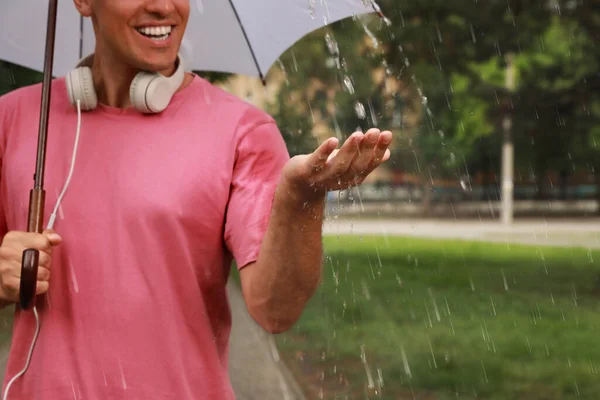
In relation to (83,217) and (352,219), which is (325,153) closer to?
(83,217)

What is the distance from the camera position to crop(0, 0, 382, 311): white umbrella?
3414 mm

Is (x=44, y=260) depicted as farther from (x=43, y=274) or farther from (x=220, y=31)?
(x=220, y=31)

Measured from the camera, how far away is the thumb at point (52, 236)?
7.88 ft

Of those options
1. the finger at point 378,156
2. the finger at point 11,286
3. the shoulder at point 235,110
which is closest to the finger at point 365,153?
the finger at point 378,156

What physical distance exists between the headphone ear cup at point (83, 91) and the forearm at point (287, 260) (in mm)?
618

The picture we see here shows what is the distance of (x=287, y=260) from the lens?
7.43ft

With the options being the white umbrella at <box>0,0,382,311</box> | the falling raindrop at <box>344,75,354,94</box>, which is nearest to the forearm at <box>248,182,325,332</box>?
the white umbrella at <box>0,0,382,311</box>

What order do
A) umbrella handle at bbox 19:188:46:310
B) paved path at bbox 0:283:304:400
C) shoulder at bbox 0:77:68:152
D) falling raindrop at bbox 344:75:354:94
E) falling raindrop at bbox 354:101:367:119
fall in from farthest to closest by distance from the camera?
1. falling raindrop at bbox 354:101:367:119
2. falling raindrop at bbox 344:75:354:94
3. paved path at bbox 0:283:304:400
4. shoulder at bbox 0:77:68:152
5. umbrella handle at bbox 19:188:46:310

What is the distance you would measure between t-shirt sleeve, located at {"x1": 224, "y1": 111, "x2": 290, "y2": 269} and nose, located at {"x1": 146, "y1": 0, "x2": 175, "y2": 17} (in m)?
0.35

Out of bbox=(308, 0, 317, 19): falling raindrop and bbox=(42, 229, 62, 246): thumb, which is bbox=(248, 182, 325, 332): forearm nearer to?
bbox=(42, 229, 62, 246): thumb

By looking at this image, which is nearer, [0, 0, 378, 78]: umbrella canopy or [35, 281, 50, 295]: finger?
[35, 281, 50, 295]: finger

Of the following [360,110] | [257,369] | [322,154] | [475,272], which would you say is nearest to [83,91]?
[322,154]

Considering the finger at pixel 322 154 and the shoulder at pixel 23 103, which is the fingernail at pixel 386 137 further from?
the shoulder at pixel 23 103

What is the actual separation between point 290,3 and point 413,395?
4.99 meters
